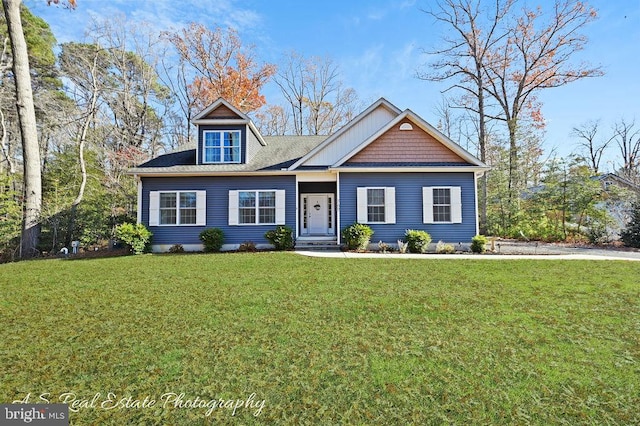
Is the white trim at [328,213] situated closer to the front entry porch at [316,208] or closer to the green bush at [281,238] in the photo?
the front entry porch at [316,208]

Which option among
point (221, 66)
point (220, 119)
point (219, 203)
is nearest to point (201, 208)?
point (219, 203)

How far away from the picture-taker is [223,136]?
1329cm

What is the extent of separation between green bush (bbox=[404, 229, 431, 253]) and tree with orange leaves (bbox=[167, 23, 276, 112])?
1766 centimetres

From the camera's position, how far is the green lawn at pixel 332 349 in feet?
8.52

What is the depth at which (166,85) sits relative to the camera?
80.1 ft

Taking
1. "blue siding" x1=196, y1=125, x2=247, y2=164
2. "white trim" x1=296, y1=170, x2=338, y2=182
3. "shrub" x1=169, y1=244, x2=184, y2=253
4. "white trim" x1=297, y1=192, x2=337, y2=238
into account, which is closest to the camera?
"shrub" x1=169, y1=244, x2=184, y2=253

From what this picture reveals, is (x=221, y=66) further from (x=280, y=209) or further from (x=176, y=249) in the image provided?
(x=176, y=249)

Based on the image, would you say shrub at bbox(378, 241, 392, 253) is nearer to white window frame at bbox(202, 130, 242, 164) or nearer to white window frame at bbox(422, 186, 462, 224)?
white window frame at bbox(422, 186, 462, 224)

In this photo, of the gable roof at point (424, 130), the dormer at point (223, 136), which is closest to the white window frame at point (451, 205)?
the gable roof at point (424, 130)

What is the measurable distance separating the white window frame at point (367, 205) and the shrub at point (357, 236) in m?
0.56

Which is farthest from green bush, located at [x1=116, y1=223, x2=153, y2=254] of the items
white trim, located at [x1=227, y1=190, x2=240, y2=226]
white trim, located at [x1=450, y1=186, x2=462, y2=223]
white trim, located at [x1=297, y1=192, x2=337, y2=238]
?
white trim, located at [x1=450, y1=186, x2=462, y2=223]

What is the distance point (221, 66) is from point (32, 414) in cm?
2562

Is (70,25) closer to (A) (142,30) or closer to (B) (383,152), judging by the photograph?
(A) (142,30)

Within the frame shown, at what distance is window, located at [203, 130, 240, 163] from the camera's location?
13.2 meters
